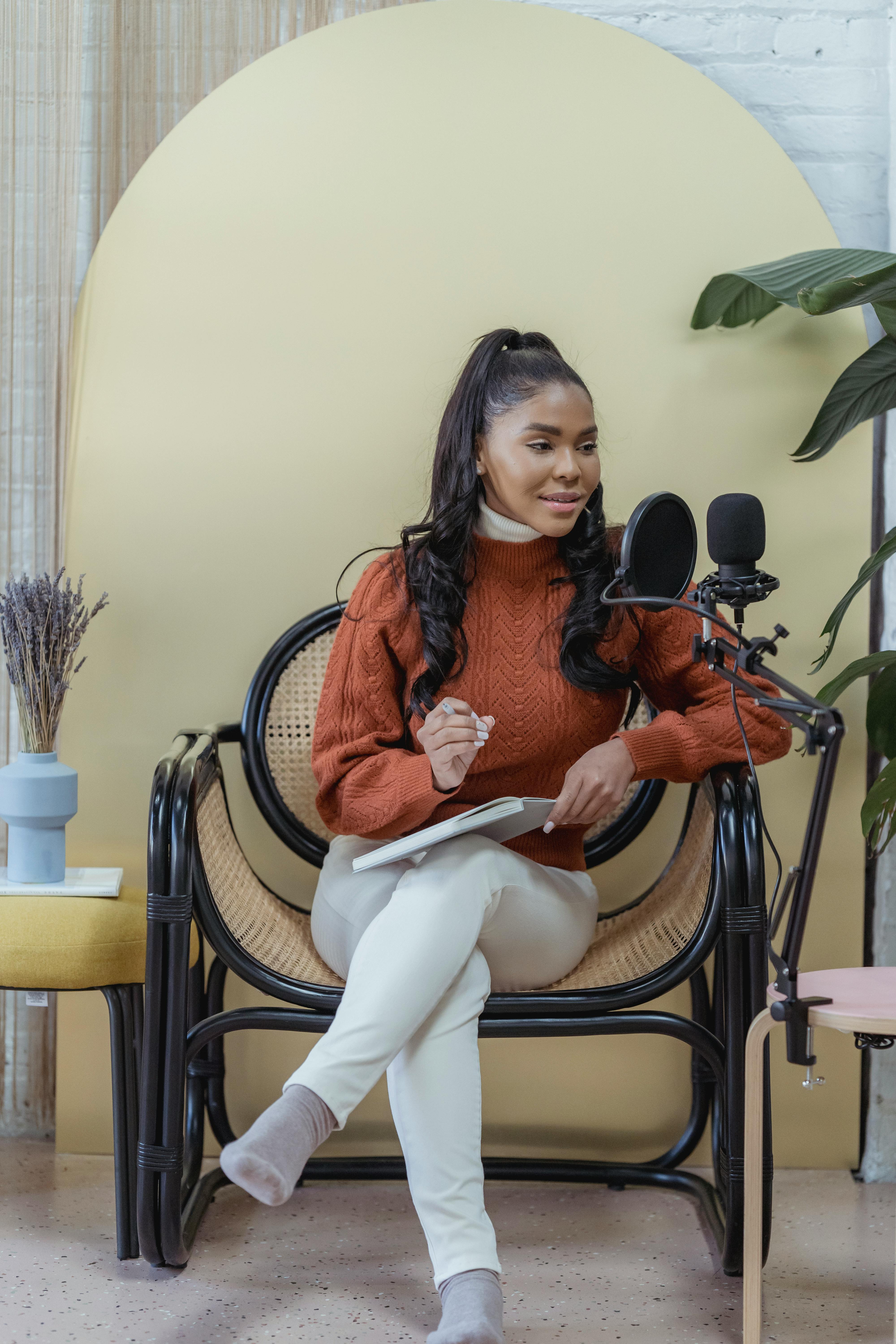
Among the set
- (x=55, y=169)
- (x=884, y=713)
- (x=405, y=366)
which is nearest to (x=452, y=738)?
(x=884, y=713)

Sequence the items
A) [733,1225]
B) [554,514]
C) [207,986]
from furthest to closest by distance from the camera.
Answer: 1. [207,986]
2. [554,514]
3. [733,1225]

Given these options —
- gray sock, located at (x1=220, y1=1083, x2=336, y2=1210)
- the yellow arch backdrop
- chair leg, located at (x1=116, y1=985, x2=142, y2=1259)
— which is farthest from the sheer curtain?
gray sock, located at (x1=220, y1=1083, x2=336, y2=1210)

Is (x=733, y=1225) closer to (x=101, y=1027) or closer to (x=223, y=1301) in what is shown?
(x=223, y=1301)

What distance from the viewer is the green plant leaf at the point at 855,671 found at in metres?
1.60

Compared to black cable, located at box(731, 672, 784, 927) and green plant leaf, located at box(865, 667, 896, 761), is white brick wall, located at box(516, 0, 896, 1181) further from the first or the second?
black cable, located at box(731, 672, 784, 927)

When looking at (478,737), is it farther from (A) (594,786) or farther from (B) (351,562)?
(B) (351,562)

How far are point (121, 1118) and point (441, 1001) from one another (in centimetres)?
53

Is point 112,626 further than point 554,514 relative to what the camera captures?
Yes

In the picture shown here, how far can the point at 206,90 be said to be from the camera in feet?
6.50

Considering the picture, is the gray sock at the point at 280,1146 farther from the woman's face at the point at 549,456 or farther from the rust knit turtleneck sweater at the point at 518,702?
the woman's face at the point at 549,456

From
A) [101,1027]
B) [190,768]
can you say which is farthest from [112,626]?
[101,1027]

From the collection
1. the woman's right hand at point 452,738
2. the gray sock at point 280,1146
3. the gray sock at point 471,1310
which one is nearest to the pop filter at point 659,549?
the woman's right hand at point 452,738

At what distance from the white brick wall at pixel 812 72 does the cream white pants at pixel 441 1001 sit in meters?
1.29

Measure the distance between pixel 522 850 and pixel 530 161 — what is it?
1132mm
